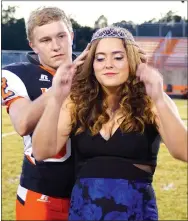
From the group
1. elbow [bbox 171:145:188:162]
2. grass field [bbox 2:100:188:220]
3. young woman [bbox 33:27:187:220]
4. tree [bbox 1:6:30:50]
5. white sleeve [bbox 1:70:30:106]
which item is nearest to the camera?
elbow [bbox 171:145:188:162]

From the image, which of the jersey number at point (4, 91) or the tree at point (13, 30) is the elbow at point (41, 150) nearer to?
the jersey number at point (4, 91)

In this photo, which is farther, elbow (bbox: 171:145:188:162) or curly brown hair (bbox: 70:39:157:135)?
curly brown hair (bbox: 70:39:157:135)

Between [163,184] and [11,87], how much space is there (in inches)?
177

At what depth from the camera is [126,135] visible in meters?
1.74

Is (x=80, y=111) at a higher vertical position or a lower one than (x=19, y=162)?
higher

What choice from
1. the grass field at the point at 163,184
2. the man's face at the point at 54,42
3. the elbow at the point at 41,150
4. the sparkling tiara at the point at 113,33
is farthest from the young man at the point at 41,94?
the grass field at the point at 163,184

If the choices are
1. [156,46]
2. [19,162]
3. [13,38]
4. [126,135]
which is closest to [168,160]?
[19,162]

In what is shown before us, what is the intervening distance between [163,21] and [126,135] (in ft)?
90.7

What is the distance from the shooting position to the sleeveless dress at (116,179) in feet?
5.65

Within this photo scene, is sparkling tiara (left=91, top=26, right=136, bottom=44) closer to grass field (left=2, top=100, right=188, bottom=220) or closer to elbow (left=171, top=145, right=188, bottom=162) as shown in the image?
elbow (left=171, top=145, right=188, bottom=162)

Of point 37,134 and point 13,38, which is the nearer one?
point 37,134

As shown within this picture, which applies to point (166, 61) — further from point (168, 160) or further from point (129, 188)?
point (129, 188)

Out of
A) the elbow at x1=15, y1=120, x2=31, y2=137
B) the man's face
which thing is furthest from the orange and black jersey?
the elbow at x1=15, y1=120, x2=31, y2=137

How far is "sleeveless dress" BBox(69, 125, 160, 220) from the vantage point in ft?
5.65
